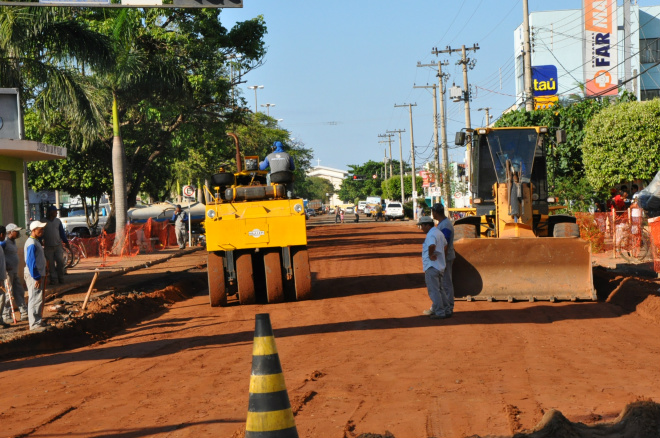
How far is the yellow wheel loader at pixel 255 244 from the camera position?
49.9 ft

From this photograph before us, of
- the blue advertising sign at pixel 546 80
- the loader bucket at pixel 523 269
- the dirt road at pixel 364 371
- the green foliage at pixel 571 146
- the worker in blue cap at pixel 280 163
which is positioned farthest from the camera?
the blue advertising sign at pixel 546 80

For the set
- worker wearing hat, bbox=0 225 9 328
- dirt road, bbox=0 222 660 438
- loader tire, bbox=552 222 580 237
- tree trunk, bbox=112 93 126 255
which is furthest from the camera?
tree trunk, bbox=112 93 126 255

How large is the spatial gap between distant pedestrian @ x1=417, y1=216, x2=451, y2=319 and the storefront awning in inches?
434

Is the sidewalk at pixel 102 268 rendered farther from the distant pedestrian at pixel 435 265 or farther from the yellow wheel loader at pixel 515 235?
the yellow wheel loader at pixel 515 235

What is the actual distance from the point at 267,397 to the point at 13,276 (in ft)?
36.2

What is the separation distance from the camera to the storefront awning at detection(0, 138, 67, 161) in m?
19.0

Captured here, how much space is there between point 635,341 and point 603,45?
49137 mm

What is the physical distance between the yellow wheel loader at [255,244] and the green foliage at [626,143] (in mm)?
21664

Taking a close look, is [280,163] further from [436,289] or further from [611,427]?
[611,427]

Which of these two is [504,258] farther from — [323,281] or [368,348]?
[323,281]

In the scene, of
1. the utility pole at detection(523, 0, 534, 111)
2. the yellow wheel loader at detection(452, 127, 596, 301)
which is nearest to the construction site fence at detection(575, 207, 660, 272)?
the yellow wheel loader at detection(452, 127, 596, 301)

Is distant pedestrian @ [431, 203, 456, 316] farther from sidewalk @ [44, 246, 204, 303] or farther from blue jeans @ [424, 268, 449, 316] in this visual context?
sidewalk @ [44, 246, 204, 303]

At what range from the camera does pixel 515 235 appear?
49.2 feet

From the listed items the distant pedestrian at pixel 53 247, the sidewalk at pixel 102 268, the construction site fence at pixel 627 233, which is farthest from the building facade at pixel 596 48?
the distant pedestrian at pixel 53 247
